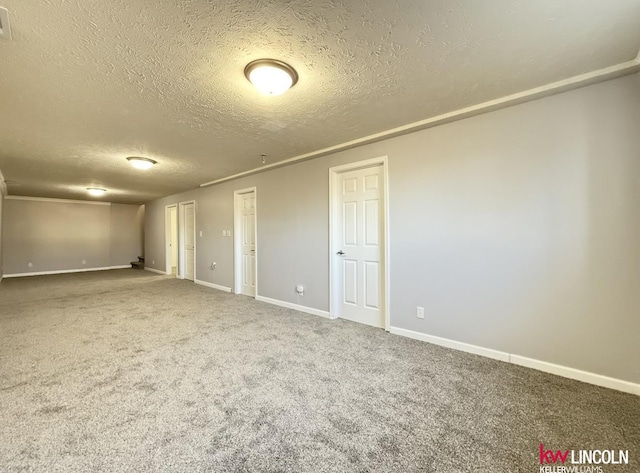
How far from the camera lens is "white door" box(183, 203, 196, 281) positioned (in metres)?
7.11

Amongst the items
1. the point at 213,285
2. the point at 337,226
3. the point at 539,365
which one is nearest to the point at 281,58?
the point at 337,226

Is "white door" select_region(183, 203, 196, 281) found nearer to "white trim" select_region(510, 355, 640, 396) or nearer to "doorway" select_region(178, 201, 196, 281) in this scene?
"doorway" select_region(178, 201, 196, 281)

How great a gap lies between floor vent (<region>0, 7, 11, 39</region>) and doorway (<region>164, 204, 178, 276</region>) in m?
6.64

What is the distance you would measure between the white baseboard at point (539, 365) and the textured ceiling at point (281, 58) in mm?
2324

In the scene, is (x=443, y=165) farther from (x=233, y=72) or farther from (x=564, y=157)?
(x=233, y=72)

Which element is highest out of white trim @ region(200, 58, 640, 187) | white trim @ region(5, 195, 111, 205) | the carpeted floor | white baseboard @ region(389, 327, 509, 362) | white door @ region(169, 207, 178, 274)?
white trim @ region(200, 58, 640, 187)

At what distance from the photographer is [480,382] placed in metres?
2.17

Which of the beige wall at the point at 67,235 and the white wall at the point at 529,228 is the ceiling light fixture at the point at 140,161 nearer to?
the white wall at the point at 529,228

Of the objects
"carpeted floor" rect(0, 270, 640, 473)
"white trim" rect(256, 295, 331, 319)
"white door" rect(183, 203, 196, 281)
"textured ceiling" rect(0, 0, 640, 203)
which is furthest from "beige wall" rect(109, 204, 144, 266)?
"white trim" rect(256, 295, 331, 319)

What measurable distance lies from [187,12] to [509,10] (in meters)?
1.75

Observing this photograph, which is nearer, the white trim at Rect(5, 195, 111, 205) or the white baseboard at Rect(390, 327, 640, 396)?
the white baseboard at Rect(390, 327, 640, 396)

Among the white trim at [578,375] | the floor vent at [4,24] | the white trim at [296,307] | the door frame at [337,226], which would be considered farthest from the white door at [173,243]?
the white trim at [578,375]

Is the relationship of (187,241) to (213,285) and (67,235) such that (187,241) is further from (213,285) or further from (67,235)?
(67,235)

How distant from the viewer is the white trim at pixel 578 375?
2.02 meters
